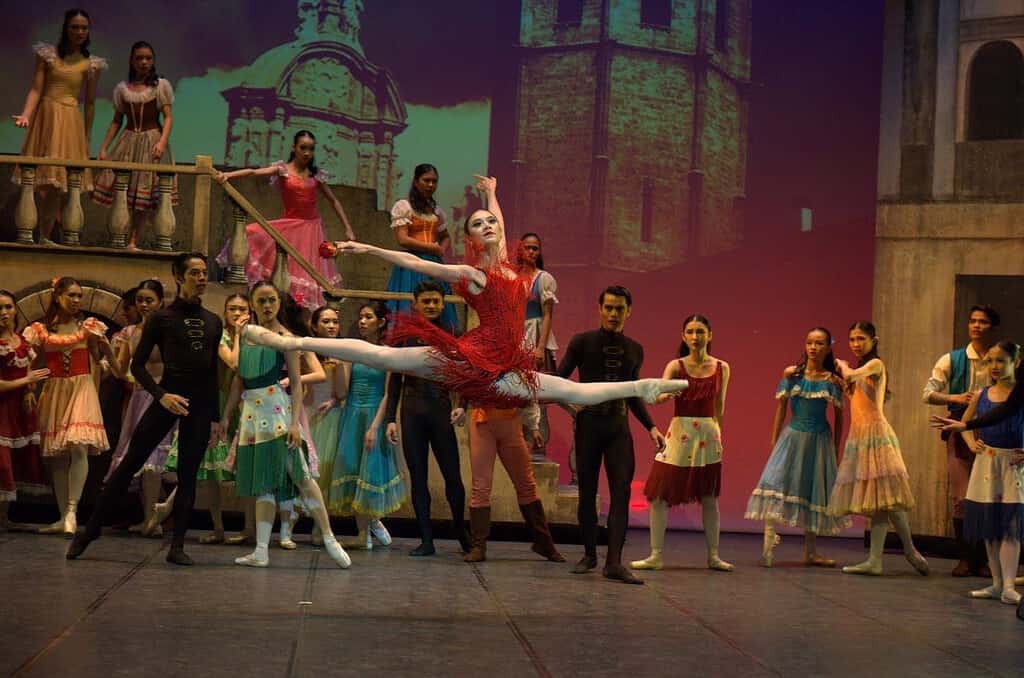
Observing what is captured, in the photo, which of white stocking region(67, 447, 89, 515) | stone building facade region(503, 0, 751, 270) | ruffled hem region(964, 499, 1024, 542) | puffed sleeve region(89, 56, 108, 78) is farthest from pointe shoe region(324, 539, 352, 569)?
stone building facade region(503, 0, 751, 270)

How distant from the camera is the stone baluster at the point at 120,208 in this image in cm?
912

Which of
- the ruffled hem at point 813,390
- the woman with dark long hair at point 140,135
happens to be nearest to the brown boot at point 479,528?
the ruffled hem at point 813,390

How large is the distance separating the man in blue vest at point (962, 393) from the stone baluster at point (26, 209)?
18.8ft

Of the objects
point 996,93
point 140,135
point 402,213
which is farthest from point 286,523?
point 996,93

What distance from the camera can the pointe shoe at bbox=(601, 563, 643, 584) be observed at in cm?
684

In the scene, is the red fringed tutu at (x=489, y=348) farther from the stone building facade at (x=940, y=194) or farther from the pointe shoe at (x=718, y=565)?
the stone building facade at (x=940, y=194)

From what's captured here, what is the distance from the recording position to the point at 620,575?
6879 mm

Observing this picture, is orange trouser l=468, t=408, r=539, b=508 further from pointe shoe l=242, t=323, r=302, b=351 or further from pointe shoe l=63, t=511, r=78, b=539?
pointe shoe l=63, t=511, r=78, b=539

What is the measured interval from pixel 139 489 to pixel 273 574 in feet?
6.94

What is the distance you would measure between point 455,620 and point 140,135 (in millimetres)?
5077

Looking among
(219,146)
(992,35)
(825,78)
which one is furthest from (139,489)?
(992,35)

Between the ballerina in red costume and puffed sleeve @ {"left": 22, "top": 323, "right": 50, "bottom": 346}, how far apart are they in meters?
2.40

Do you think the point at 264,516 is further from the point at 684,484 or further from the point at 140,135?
the point at 140,135

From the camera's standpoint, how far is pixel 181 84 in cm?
1058
